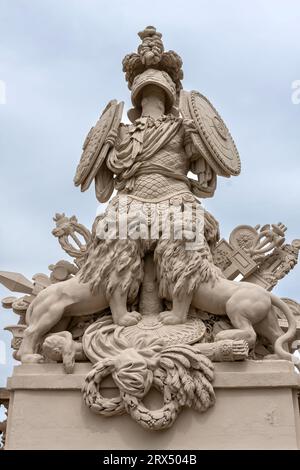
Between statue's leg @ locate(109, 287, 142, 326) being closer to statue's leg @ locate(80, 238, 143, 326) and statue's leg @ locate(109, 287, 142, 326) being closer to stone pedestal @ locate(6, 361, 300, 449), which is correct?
statue's leg @ locate(80, 238, 143, 326)

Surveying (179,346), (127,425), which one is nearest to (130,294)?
(179,346)

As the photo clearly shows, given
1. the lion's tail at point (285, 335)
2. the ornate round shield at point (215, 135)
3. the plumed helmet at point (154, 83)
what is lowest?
the lion's tail at point (285, 335)

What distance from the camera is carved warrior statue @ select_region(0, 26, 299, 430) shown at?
5223 mm

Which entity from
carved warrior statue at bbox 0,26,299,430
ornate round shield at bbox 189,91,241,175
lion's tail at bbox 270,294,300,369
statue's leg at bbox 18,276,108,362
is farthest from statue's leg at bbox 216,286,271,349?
ornate round shield at bbox 189,91,241,175

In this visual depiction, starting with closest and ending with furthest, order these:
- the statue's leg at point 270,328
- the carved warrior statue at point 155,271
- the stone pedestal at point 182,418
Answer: the stone pedestal at point 182,418 < the carved warrior statue at point 155,271 < the statue's leg at point 270,328

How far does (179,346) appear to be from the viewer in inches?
208

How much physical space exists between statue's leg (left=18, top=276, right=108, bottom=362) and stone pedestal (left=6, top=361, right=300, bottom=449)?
424 mm

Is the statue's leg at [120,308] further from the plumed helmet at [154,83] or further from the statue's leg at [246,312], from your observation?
the plumed helmet at [154,83]

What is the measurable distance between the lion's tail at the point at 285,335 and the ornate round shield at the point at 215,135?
5.53 ft

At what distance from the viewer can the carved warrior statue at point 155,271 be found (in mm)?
5223

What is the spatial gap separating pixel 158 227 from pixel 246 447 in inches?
90.4

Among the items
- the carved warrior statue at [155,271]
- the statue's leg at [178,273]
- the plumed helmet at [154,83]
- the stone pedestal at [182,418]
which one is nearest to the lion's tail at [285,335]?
the carved warrior statue at [155,271]
